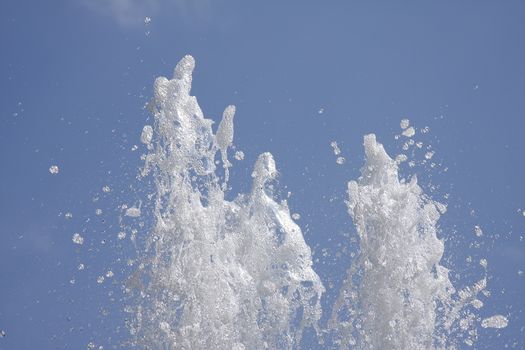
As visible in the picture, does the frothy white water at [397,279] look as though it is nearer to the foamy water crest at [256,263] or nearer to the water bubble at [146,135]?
the foamy water crest at [256,263]

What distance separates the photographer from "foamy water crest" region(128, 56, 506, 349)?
11.7 metres

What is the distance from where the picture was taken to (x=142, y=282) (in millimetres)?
11820

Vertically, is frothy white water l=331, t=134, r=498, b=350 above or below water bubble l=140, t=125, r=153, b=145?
below

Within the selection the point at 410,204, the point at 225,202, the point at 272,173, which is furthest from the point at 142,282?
the point at 410,204

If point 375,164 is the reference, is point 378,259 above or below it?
below

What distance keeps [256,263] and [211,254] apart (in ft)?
3.44

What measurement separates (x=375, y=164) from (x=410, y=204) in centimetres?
104

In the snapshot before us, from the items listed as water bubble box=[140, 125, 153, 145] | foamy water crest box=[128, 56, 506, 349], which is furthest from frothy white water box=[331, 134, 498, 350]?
water bubble box=[140, 125, 153, 145]

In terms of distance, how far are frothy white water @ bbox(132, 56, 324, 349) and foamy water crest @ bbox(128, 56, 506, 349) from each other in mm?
16

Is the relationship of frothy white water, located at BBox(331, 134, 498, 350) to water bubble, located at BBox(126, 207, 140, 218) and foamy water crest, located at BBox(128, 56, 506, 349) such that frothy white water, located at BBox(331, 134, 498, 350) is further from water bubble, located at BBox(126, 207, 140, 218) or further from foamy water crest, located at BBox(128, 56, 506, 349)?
water bubble, located at BBox(126, 207, 140, 218)

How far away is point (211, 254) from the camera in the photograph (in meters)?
12.1

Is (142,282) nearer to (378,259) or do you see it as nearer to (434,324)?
(378,259)

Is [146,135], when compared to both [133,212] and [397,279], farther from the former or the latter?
[397,279]

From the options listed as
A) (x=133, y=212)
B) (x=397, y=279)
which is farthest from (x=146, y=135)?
(x=397, y=279)
